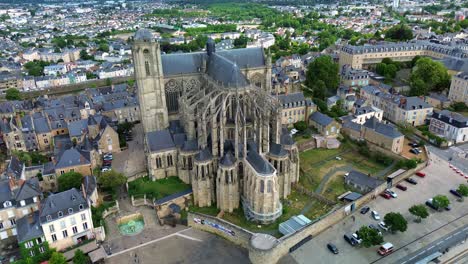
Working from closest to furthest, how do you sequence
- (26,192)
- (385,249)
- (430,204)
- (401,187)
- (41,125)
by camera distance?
1. (385,249)
2. (26,192)
3. (430,204)
4. (401,187)
5. (41,125)

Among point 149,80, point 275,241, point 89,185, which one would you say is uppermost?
point 149,80

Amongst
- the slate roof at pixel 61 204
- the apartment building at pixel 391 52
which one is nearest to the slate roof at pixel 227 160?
the slate roof at pixel 61 204

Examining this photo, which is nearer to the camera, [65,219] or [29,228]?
[29,228]

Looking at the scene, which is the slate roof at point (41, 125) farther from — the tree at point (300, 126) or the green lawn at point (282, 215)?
the tree at point (300, 126)

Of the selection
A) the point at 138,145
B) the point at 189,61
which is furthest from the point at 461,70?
the point at 138,145

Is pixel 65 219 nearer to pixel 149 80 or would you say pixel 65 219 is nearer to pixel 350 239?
pixel 149 80

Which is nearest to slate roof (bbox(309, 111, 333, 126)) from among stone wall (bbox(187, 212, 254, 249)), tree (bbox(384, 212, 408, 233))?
tree (bbox(384, 212, 408, 233))

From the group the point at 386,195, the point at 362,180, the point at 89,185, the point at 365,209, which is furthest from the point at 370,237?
the point at 89,185
